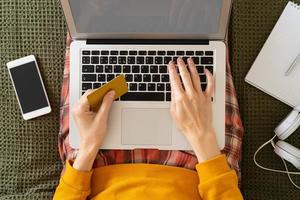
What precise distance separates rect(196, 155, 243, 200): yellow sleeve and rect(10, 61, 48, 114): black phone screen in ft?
1.51

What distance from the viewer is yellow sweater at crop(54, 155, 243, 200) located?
3.10ft

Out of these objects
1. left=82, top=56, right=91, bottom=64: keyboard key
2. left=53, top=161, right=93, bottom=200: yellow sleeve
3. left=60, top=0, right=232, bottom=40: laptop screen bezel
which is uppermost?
left=60, top=0, right=232, bottom=40: laptop screen bezel

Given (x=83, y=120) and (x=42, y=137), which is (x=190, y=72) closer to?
(x=83, y=120)

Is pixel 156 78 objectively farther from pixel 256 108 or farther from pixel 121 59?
pixel 256 108

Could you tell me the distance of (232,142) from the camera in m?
1.06

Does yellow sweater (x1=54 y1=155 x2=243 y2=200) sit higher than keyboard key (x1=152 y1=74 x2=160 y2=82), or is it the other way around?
keyboard key (x1=152 y1=74 x2=160 y2=82)

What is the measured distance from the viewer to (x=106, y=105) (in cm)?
97

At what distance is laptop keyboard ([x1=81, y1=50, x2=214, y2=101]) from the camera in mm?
1004

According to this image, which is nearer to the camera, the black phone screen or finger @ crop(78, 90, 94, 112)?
finger @ crop(78, 90, 94, 112)

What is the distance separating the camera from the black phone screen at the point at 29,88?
1.16 m

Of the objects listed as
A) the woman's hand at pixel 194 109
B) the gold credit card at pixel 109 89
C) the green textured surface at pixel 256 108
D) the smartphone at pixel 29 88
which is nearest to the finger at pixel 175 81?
the woman's hand at pixel 194 109

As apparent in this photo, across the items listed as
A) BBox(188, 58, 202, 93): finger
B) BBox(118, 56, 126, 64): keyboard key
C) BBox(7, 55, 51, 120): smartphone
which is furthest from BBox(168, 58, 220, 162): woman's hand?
BBox(7, 55, 51, 120): smartphone

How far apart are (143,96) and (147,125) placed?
0.07 meters

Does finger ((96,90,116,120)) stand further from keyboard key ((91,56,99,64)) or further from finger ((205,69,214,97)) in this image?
finger ((205,69,214,97))
